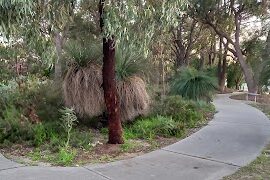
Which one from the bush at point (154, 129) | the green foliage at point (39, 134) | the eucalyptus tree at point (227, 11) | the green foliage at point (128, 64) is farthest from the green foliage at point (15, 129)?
the eucalyptus tree at point (227, 11)

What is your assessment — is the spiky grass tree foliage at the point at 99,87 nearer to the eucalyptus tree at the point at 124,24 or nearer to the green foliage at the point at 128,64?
the green foliage at the point at 128,64

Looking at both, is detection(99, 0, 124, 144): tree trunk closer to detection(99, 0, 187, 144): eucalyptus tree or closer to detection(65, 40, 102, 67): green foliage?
detection(99, 0, 187, 144): eucalyptus tree

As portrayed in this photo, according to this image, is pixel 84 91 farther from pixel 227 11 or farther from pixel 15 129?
→ pixel 227 11

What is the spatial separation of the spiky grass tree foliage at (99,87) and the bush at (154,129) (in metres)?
0.45

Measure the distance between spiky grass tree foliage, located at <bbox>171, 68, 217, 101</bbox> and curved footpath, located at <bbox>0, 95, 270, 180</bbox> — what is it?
4.56 meters

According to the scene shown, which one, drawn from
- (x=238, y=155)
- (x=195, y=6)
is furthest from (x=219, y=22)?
(x=238, y=155)

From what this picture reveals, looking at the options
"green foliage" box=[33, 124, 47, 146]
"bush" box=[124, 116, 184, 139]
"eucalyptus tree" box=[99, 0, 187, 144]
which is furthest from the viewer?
"bush" box=[124, 116, 184, 139]

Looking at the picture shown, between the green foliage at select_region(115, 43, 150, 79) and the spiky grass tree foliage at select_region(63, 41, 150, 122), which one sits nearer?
the spiky grass tree foliage at select_region(63, 41, 150, 122)

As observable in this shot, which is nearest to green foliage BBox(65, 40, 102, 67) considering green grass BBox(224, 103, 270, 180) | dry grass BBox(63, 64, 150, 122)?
dry grass BBox(63, 64, 150, 122)

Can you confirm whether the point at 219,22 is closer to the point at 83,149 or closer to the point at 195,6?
the point at 195,6

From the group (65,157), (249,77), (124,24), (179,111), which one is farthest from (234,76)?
(124,24)

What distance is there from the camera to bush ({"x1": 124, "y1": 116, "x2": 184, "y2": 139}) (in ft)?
25.2

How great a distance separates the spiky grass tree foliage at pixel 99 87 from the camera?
7867 mm

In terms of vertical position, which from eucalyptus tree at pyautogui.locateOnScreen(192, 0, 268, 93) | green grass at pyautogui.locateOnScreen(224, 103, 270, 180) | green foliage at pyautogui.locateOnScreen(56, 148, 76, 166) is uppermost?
eucalyptus tree at pyautogui.locateOnScreen(192, 0, 268, 93)
